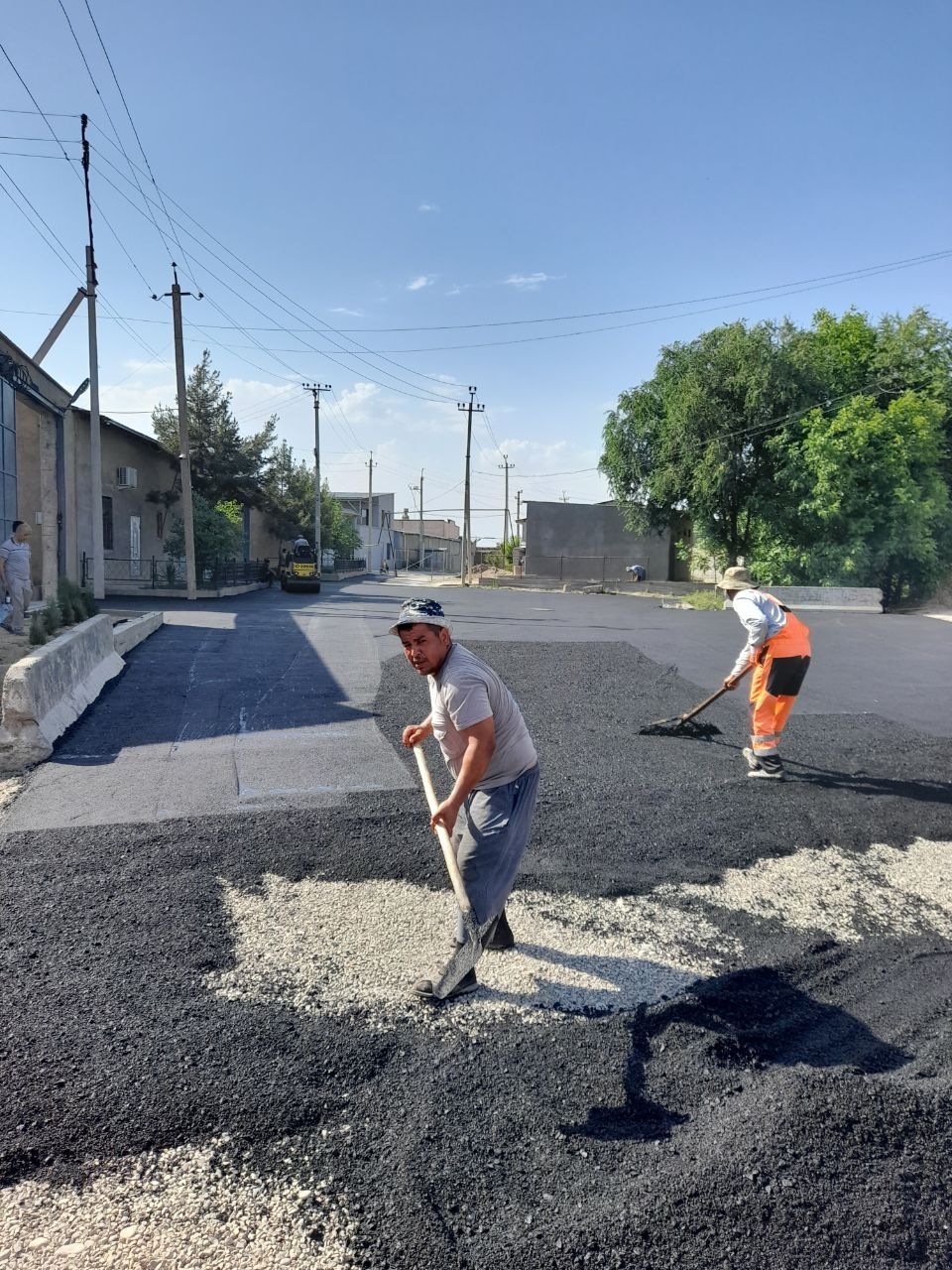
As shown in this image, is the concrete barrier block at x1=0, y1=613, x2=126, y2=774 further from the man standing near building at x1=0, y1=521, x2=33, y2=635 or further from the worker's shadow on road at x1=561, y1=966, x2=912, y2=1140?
the worker's shadow on road at x1=561, y1=966, x2=912, y2=1140

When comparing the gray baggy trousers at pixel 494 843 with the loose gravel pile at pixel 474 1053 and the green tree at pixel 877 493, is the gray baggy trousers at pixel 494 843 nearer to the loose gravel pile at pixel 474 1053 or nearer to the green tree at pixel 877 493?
the loose gravel pile at pixel 474 1053

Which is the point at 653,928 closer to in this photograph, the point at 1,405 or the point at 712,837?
the point at 712,837

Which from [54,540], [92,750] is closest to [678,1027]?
[92,750]

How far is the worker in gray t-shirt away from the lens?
341 centimetres

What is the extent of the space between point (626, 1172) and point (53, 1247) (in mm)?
1628

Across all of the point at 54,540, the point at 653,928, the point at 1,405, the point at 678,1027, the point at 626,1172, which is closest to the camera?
the point at 626,1172

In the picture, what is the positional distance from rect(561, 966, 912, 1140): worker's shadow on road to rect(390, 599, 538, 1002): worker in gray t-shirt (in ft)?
2.68

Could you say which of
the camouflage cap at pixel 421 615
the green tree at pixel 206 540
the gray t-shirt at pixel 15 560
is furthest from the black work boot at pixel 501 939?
the green tree at pixel 206 540

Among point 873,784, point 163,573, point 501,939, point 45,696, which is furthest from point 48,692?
point 163,573

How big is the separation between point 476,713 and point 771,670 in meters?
4.37

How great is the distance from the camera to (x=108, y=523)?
29109mm

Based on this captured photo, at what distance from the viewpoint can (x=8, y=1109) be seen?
9.34 feet

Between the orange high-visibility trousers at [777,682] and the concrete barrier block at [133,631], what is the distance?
27.1 ft

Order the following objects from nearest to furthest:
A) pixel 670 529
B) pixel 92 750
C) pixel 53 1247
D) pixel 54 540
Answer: pixel 53 1247, pixel 92 750, pixel 54 540, pixel 670 529
